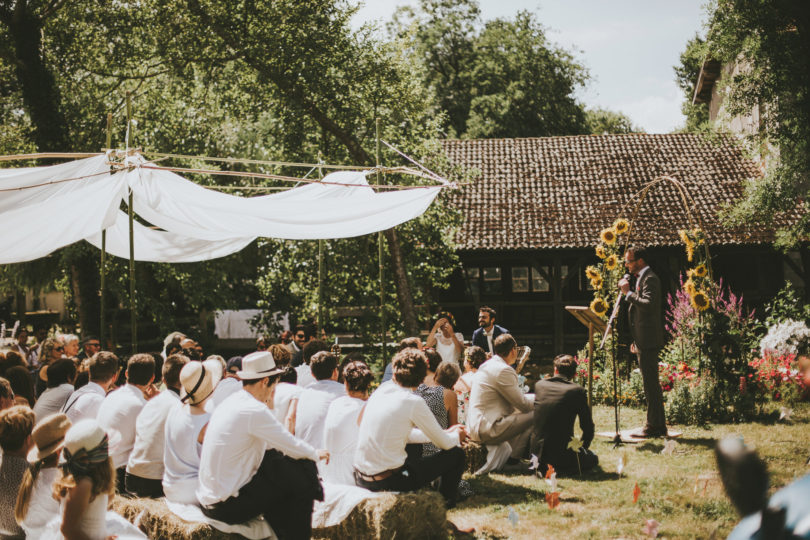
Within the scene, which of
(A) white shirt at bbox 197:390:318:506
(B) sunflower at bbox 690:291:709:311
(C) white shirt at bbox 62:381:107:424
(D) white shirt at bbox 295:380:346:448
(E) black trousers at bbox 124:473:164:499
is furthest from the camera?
(B) sunflower at bbox 690:291:709:311

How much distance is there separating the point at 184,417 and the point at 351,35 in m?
10.3

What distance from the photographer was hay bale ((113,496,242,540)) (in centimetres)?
460

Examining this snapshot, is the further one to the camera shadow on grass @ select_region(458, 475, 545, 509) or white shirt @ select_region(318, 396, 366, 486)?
shadow on grass @ select_region(458, 475, 545, 509)

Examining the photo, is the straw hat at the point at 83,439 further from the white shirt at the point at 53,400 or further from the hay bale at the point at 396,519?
the white shirt at the point at 53,400

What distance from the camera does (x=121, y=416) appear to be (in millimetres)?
5586

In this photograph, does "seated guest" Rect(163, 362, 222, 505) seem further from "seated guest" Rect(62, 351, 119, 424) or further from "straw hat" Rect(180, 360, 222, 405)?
"seated guest" Rect(62, 351, 119, 424)

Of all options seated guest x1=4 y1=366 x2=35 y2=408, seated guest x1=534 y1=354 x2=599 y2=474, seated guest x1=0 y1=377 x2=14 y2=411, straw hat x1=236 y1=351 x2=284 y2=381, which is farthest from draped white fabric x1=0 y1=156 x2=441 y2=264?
straw hat x1=236 y1=351 x2=284 y2=381

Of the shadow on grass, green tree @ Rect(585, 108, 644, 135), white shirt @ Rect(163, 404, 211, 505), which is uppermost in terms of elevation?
green tree @ Rect(585, 108, 644, 135)

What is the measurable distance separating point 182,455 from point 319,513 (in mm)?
1030

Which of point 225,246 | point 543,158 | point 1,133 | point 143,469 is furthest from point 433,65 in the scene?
point 143,469

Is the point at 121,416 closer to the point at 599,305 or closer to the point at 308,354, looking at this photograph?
the point at 308,354

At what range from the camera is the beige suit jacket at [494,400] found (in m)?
6.98

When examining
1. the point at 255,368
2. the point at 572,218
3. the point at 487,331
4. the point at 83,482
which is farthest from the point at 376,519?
the point at 572,218

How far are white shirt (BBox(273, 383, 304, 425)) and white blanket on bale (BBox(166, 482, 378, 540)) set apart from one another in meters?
1.05
